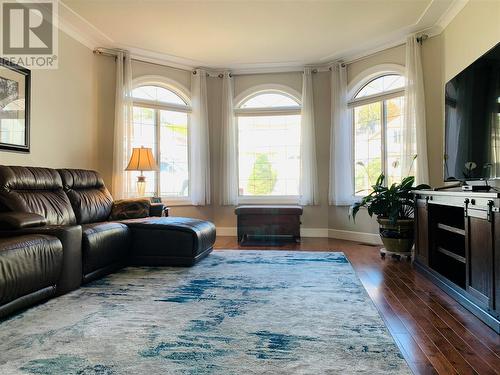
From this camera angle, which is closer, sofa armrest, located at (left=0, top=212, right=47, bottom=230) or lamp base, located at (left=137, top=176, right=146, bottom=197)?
sofa armrest, located at (left=0, top=212, right=47, bottom=230)

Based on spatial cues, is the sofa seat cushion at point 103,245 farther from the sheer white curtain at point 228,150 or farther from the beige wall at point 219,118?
the sheer white curtain at point 228,150

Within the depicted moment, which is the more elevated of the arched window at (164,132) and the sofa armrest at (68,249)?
the arched window at (164,132)

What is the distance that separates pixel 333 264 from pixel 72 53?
4.05m

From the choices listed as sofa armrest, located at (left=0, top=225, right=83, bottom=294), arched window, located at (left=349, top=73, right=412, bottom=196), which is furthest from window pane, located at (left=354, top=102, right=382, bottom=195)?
sofa armrest, located at (left=0, top=225, right=83, bottom=294)

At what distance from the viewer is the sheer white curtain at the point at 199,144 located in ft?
18.2

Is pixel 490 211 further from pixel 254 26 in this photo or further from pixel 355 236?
pixel 254 26

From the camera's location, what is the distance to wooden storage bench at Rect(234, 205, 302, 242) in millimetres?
5176

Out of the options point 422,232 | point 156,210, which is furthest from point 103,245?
point 422,232

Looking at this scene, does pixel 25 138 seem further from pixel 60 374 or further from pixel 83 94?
pixel 60 374

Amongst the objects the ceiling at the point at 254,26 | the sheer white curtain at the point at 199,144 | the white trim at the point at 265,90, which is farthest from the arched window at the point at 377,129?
the sheer white curtain at the point at 199,144

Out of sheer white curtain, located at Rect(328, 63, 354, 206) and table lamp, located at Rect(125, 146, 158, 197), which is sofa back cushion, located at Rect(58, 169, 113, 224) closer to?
table lamp, located at Rect(125, 146, 158, 197)

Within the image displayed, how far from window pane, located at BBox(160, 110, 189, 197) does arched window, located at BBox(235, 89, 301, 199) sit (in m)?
0.93

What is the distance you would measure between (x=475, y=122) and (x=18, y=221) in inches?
134

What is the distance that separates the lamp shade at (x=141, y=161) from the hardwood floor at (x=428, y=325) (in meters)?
2.83
